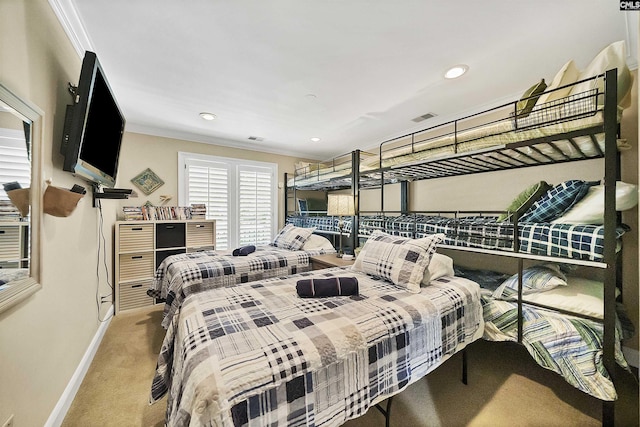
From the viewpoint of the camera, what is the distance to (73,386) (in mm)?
1550

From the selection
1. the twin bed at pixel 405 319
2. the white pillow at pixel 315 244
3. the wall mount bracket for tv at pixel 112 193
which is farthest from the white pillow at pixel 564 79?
the wall mount bracket for tv at pixel 112 193

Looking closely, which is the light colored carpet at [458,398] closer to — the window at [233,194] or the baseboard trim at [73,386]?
the baseboard trim at [73,386]

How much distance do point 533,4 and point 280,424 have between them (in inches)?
96.1

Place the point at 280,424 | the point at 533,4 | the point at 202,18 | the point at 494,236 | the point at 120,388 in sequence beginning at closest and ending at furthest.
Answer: the point at 280,424
the point at 533,4
the point at 202,18
the point at 120,388
the point at 494,236

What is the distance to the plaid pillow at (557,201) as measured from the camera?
1.60m

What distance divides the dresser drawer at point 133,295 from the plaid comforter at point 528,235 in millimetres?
3326

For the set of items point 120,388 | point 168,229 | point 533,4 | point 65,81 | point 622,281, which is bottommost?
point 120,388

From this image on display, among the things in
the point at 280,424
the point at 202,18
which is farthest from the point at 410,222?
the point at 202,18

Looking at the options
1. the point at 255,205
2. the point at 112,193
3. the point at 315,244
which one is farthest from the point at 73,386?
the point at 255,205

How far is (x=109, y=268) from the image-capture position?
278 cm

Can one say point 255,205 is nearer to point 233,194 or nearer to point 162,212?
point 233,194

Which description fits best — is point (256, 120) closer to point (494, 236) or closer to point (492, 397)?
point (494, 236)

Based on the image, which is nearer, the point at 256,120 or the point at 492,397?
the point at 492,397

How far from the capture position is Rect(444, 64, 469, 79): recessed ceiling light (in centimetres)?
195
